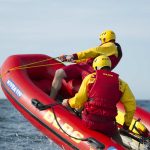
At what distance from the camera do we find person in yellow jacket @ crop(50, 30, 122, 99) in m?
10.3

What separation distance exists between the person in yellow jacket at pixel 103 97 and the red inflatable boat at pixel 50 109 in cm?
19

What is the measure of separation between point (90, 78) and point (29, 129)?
8.20 m

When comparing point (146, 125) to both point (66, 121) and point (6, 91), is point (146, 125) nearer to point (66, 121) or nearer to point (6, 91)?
point (66, 121)

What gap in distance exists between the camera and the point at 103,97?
852cm

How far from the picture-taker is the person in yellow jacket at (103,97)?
8508 millimetres

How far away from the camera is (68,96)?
1123 cm

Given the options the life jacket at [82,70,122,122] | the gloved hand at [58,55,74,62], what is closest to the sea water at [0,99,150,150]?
the gloved hand at [58,55,74,62]

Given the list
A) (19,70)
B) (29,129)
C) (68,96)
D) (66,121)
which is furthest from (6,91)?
(29,129)

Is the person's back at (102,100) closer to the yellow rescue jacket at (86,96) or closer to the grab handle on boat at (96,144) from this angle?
the yellow rescue jacket at (86,96)

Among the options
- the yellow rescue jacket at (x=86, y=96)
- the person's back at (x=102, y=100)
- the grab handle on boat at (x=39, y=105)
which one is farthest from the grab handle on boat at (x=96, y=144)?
the grab handle on boat at (x=39, y=105)

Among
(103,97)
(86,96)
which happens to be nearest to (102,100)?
(103,97)

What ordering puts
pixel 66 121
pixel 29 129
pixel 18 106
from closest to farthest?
pixel 66 121
pixel 18 106
pixel 29 129

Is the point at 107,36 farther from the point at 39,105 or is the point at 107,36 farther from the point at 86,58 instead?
the point at 39,105

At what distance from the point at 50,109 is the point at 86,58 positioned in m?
1.45
